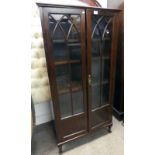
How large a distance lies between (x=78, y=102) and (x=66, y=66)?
1.62 ft

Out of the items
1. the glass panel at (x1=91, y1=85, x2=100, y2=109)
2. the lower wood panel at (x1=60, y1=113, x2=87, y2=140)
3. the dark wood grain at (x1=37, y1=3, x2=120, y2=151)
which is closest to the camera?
the dark wood grain at (x1=37, y1=3, x2=120, y2=151)

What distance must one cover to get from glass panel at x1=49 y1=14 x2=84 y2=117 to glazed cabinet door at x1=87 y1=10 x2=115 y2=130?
13 centimetres

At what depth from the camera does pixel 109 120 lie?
6.40 feet

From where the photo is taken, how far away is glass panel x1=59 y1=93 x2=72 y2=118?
1.57 metres

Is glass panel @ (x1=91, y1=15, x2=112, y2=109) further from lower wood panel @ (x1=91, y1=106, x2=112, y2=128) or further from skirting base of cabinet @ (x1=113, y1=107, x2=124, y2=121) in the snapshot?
skirting base of cabinet @ (x1=113, y1=107, x2=124, y2=121)

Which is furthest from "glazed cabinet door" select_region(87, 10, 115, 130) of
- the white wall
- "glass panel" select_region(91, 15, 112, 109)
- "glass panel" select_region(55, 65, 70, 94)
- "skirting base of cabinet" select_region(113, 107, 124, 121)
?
the white wall

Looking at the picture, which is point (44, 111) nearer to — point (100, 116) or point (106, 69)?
point (100, 116)

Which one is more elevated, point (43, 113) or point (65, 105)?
point (65, 105)

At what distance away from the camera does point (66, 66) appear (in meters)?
1.48

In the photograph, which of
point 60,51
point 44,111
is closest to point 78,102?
point 60,51
